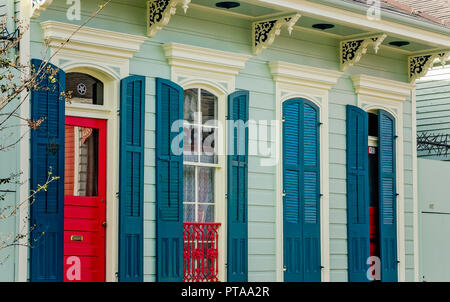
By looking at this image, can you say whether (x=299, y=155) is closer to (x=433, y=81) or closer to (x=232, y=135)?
(x=232, y=135)

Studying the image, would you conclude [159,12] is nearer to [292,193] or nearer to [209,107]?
[209,107]

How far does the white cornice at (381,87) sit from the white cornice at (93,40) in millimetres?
4339

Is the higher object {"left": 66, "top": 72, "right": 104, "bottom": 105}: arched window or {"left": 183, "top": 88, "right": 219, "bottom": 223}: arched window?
{"left": 66, "top": 72, "right": 104, "bottom": 105}: arched window

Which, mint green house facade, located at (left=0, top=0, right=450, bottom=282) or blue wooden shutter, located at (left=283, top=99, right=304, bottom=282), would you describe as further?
blue wooden shutter, located at (left=283, top=99, right=304, bottom=282)

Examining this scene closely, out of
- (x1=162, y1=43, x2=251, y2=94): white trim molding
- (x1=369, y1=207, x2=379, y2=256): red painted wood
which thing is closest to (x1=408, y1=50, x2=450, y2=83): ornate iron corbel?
(x1=369, y1=207, x2=379, y2=256): red painted wood

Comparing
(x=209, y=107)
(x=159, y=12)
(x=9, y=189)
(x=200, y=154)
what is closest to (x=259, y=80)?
(x=209, y=107)

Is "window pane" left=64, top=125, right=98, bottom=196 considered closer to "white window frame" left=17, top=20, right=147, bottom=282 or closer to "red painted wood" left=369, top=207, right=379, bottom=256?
"white window frame" left=17, top=20, right=147, bottom=282

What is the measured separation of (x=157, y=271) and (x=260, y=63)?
136 inches

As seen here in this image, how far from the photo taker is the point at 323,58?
1525cm

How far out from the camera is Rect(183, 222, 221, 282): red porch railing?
13.2 m

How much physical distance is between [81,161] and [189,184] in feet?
5.65

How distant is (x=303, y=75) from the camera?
1473 centimetres

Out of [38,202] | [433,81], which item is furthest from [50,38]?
[433,81]

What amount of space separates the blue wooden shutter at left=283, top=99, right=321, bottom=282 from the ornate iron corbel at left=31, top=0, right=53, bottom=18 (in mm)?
4313
